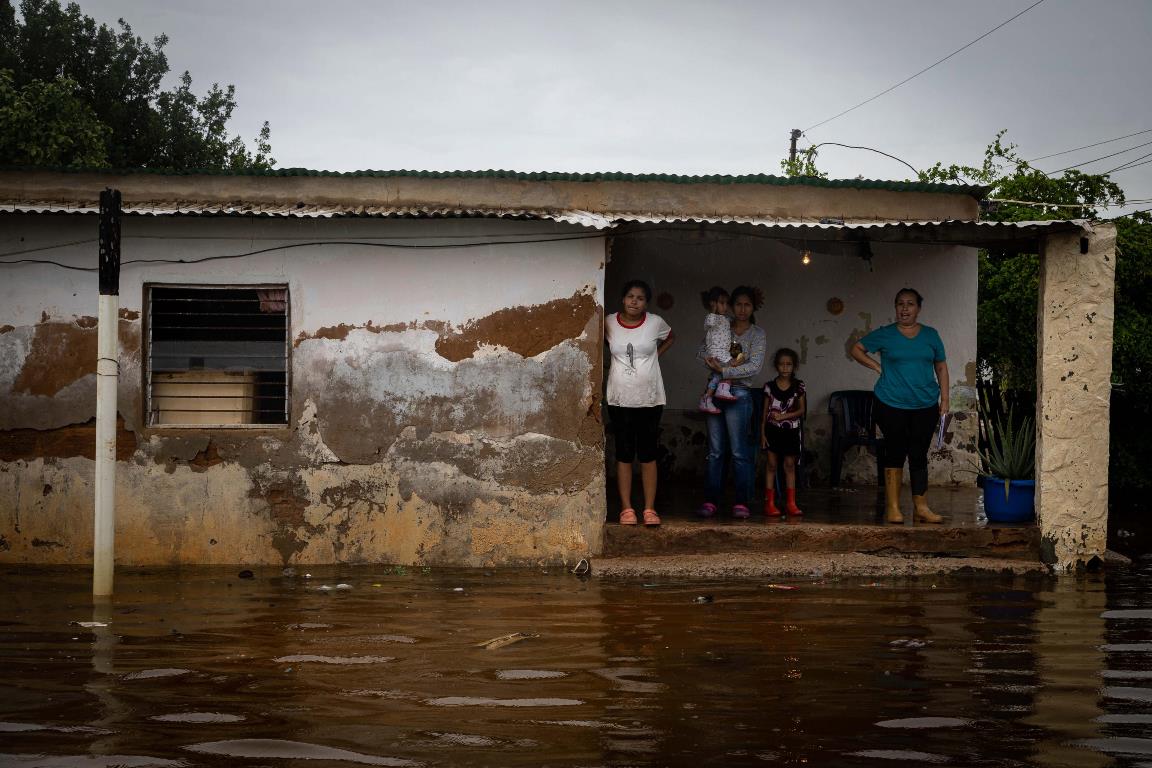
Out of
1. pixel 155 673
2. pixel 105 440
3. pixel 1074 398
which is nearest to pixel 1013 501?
pixel 1074 398

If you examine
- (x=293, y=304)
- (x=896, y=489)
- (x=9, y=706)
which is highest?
(x=293, y=304)

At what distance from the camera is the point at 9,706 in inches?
192

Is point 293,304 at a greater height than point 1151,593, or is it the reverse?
point 293,304

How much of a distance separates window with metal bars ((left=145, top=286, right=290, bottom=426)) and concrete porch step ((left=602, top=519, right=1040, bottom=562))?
2.90 metres

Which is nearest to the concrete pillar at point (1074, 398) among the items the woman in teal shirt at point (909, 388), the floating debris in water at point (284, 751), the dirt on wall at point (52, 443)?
the woman in teal shirt at point (909, 388)

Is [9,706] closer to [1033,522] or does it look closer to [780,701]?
[780,701]

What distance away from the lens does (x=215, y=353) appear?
29.9 ft

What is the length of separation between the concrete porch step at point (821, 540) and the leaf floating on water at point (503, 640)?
2530mm

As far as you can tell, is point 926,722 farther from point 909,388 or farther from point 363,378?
point 363,378

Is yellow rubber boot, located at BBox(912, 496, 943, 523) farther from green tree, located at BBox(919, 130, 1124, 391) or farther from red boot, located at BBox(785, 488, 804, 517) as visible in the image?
green tree, located at BBox(919, 130, 1124, 391)

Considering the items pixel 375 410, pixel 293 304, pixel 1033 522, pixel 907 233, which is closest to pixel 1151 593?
pixel 1033 522

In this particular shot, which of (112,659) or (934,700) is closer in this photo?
(934,700)

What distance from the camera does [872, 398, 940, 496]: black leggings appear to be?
8.94 meters

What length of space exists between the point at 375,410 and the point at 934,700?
16.4ft
